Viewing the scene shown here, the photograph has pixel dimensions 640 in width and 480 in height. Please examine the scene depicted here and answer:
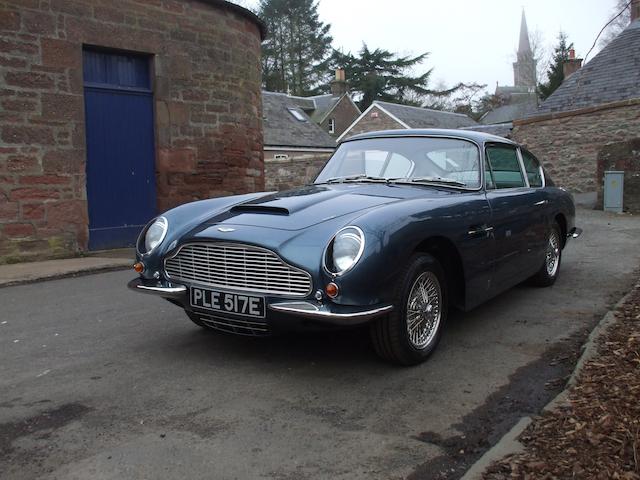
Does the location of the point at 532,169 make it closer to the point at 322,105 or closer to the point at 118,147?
the point at 118,147

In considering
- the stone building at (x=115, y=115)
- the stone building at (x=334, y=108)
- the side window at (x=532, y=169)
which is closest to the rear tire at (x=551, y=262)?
the side window at (x=532, y=169)

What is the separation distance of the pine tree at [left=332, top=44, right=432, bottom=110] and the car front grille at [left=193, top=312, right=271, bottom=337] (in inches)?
1938

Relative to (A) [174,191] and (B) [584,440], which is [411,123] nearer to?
(A) [174,191]

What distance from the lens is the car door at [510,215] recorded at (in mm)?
4324

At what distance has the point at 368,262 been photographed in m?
3.10

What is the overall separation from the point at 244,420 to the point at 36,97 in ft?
21.6

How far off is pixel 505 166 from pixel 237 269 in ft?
9.15

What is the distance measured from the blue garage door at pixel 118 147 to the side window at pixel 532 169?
5.92 metres

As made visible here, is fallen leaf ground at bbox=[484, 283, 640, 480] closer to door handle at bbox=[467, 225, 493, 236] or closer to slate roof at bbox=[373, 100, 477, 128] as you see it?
door handle at bbox=[467, 225, 493, 236]

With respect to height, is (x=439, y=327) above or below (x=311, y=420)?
above

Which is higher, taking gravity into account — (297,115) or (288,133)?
(297,115)

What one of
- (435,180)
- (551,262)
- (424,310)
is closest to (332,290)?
(424,310)

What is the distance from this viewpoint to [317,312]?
304 cm

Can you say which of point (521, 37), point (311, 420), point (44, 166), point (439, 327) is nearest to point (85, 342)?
point (311, 420)
